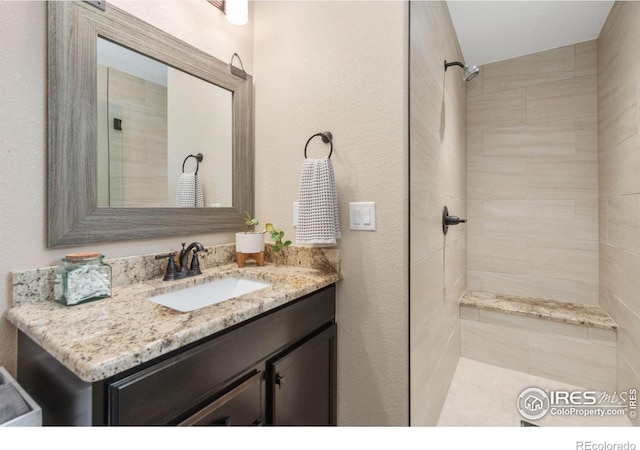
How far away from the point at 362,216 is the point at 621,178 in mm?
1660

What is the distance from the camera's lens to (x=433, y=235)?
1503 millimetres

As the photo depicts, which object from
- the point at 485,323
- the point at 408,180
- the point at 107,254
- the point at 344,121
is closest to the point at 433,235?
the point at 408,180

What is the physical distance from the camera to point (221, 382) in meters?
0.74

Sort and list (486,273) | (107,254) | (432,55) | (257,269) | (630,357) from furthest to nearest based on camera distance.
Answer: (486,273) → (630,357) → (432,55) → (257,269) → (107,254)

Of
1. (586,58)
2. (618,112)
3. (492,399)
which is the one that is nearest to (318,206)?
(492,399)

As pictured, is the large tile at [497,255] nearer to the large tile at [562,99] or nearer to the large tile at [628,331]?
the large tile at [628,331]

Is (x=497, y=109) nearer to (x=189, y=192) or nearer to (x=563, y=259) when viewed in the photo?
(x=563, y=259)

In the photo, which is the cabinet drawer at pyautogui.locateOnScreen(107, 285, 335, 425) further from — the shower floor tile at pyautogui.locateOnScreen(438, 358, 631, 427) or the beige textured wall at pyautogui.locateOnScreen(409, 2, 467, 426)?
the shower floor tile at pyautogui.locateOnScreen(438, 358, 631, 427)

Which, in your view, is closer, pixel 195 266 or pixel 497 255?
pixel 195 266

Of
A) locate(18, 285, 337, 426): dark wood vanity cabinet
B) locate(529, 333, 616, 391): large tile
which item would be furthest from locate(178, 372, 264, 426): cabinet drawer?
locate(529, 333, 616, 391): large tile

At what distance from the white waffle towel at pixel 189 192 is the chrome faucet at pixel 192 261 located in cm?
19
